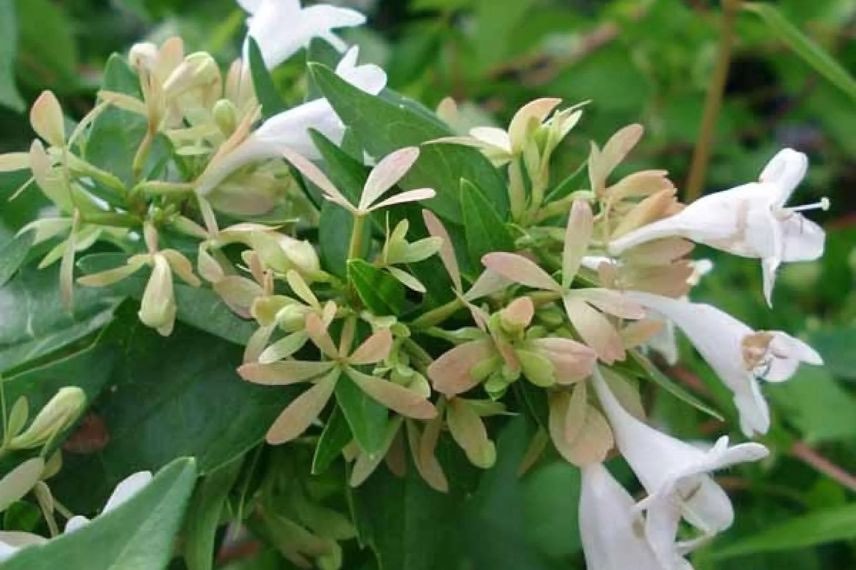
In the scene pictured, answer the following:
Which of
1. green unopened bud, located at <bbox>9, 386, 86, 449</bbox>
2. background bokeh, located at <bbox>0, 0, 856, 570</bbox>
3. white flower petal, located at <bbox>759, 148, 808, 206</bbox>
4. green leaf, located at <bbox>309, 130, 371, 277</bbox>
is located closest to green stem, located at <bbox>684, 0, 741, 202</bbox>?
background bokeh, located at <bbox>0, 0, 856, 570</bbox>

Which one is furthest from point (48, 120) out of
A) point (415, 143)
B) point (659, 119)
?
point (659, 119)

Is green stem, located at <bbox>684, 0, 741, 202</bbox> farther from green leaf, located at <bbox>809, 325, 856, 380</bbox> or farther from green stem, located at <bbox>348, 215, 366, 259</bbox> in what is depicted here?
green stem, located at <bbox>348, 215, 366, 259</bbox>

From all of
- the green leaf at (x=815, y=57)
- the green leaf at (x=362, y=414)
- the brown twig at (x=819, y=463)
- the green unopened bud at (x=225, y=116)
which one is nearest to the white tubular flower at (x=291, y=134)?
the green unopened bud at (x=225, y=116)

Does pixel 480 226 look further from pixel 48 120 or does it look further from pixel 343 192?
pixel 48 120

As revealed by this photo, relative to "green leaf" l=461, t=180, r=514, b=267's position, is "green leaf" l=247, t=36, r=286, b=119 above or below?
above

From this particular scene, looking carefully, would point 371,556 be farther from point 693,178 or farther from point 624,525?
point 693,178

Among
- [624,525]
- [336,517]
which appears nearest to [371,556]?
[336,517]
